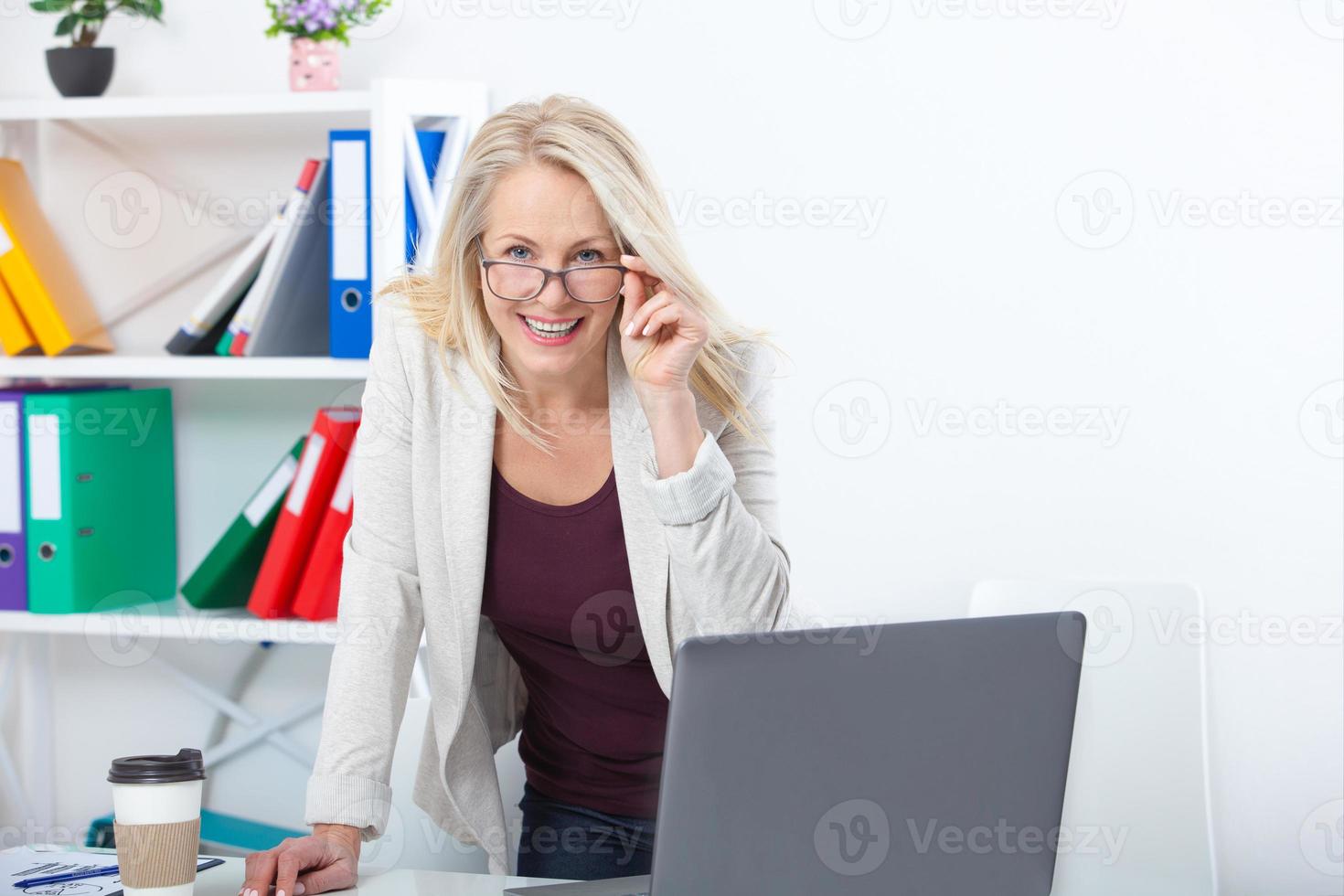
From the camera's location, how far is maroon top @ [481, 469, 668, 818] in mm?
1427

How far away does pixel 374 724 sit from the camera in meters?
1.30

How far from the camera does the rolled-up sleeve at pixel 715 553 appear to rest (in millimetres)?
1249

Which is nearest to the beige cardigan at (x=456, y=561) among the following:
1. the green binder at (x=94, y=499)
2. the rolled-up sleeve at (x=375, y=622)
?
the rolled-up sleeve at (x=375, y=622)

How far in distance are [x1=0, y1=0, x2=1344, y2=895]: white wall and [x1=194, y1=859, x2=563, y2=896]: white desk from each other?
1.10 meters

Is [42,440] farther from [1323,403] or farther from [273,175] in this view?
[1323,403]

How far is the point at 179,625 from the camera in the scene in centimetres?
209

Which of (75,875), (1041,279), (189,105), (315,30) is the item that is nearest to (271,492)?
(189,105)

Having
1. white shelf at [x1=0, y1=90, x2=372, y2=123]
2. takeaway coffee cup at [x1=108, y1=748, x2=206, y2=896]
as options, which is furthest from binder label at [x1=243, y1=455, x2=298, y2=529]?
takeaway coffee cup at [x1=108, y1=748, x2=206, y2=896]

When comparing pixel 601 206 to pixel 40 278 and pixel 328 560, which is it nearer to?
pixel 328 560

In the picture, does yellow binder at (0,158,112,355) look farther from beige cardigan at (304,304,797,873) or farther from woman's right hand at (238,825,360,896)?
woman's right hand at (238,825,360,896)

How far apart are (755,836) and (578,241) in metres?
0.69

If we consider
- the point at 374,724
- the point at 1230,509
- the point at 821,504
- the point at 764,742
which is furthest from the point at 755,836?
the point at 1230,509

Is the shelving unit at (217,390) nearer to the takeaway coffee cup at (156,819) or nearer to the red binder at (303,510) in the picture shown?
the red binder at (303,510)

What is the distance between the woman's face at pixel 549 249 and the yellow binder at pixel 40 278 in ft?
3.96
